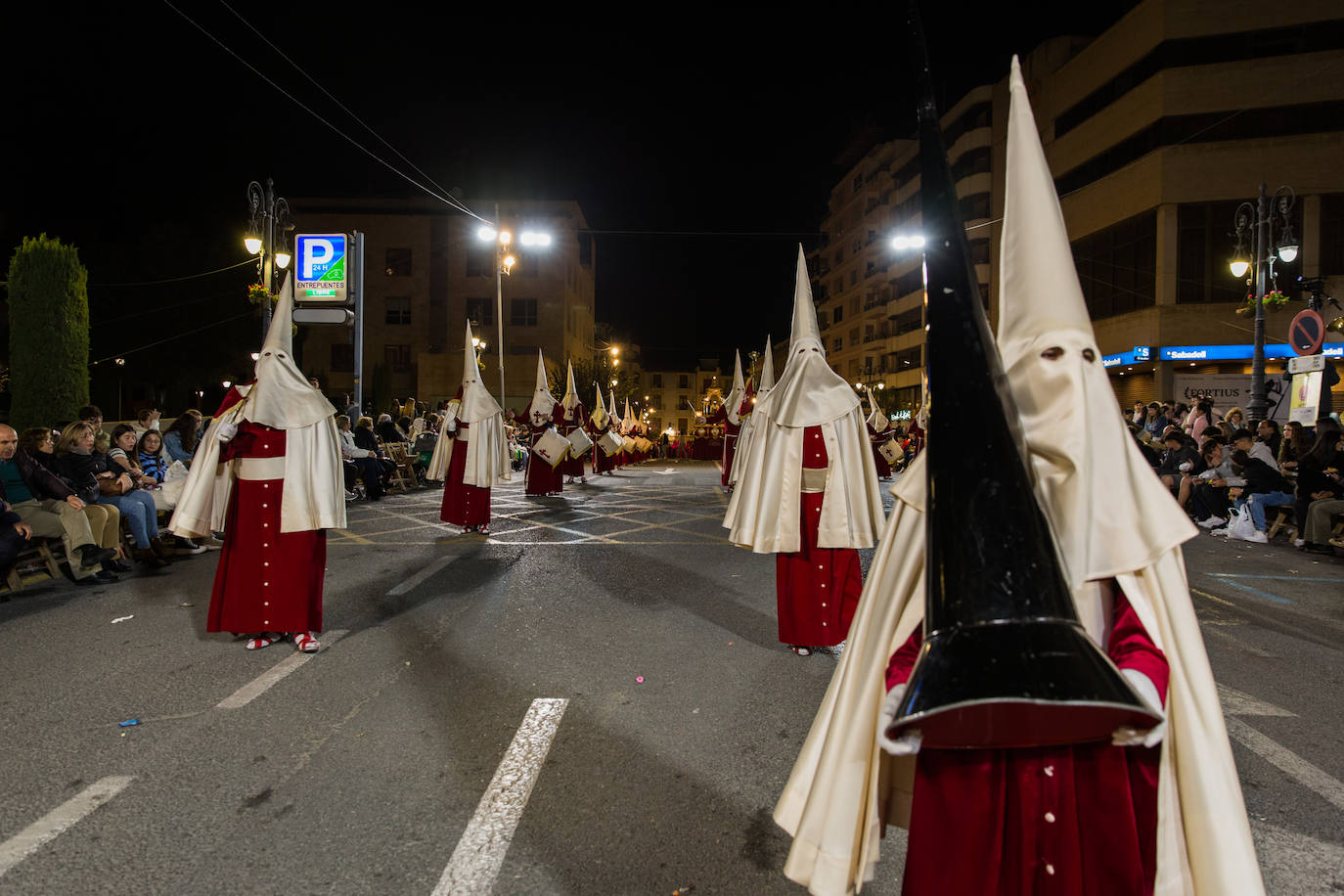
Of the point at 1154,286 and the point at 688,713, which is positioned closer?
the point at 688,713

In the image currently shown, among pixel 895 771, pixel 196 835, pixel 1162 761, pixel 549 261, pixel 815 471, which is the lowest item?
pixel 196 835

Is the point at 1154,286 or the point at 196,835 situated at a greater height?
the point at 1154,286

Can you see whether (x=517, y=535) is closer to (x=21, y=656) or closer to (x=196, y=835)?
(x=21, y=656)

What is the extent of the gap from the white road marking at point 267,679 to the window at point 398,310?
47.7m

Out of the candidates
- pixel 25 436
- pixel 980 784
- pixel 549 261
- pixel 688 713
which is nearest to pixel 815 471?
pixel 688 713

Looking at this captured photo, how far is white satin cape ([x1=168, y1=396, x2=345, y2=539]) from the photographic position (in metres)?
5.44

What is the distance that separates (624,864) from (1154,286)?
34430 mm

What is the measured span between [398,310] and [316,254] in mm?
30317

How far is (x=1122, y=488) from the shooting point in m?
1.65

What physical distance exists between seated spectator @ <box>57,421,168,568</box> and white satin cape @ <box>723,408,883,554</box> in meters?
6.86

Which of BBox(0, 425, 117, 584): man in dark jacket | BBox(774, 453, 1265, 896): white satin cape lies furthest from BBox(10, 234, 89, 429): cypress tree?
BBox(774, 453, 1265, 896): white satin cape

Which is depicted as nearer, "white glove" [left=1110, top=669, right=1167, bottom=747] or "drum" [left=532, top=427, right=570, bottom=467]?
"white glove" [left=1110, top=669, right=1167, bottom=747]

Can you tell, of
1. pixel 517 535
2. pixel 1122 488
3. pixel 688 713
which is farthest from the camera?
pixel 517 535

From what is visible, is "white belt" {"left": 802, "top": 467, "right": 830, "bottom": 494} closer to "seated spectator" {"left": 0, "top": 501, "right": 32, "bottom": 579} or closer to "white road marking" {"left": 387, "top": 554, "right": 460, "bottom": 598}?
"white road marking" {"left": 387, "top": 554, "right": 460, "bottom": 598}
